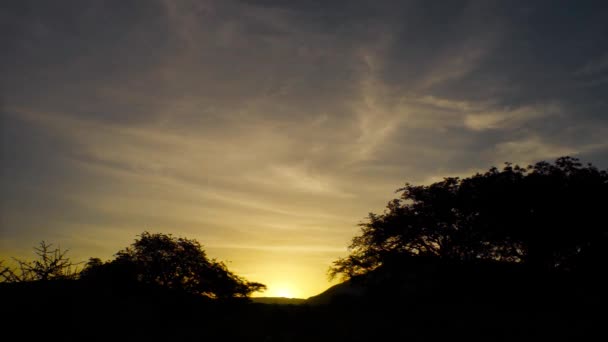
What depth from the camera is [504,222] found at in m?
37.1

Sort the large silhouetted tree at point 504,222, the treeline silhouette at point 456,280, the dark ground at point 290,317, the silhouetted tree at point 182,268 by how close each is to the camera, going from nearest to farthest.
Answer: the dark ground at point 290,317
the treeline silhouette at point 456,280
the large silhouetted tree at point 504,222
the silhouetted tree at point 182,268

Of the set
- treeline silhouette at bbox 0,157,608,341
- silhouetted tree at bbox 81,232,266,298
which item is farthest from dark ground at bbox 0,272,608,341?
silhouetted tree at bbox 81,232,266,298

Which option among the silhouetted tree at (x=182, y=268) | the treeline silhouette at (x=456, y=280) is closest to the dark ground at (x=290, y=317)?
the treeline silhouette at (x=456, y=280)

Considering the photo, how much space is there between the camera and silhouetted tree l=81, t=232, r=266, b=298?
5506 cm

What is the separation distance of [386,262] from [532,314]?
13.7 meters

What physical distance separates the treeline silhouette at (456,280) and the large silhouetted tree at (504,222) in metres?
0.10

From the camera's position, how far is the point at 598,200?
34.3 metres

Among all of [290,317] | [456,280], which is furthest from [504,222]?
[290,317]

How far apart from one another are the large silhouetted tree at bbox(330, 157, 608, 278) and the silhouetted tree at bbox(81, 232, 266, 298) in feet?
72.3

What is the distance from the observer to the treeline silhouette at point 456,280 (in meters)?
24.2

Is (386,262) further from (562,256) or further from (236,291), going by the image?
(236,291)

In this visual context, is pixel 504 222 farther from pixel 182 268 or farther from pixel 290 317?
pixel 182 268

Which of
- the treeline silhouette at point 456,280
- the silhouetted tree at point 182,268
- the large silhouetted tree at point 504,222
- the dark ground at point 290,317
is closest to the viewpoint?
the dark ground at point 290,317

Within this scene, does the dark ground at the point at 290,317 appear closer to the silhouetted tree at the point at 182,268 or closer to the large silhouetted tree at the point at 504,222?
the large silhouetted tree at the point at 504,222
